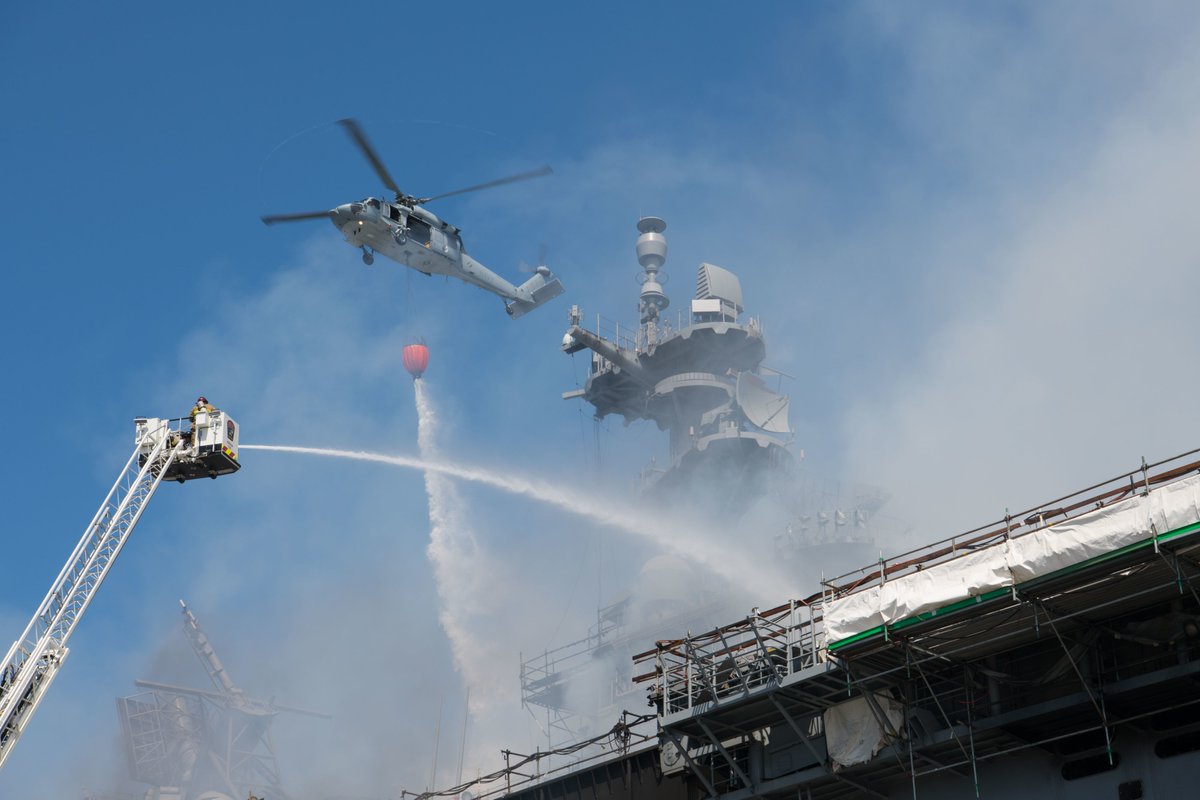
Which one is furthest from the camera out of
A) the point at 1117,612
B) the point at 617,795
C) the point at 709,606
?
the point at 709,606

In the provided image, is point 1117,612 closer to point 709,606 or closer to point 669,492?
point 709,606

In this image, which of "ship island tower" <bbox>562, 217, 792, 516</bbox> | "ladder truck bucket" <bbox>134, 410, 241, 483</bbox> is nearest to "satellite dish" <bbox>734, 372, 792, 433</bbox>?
"ship island tower" <bbox>562, 217, 792, 516</bbox>

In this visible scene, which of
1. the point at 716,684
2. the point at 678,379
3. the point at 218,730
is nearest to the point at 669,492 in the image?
the point at 678,379

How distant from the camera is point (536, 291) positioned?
270 ft

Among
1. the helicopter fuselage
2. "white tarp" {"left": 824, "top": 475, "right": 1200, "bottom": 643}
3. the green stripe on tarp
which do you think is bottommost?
the green stripe on tarp

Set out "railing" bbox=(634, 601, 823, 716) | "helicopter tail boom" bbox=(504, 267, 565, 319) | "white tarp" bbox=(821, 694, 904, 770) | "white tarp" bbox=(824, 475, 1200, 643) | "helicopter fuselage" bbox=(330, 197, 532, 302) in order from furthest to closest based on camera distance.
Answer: "helicopter tail boom" bbox=(504, 267, 565, 319), "helicopter fuselage" bbox=(330, 197, 532, 302), "railing" bbox=(634, 601, 823, 716), "white tarp" bbox=(821, 694, 904, 770), "white tarp" bbox=(824, 475, 1200, 643)

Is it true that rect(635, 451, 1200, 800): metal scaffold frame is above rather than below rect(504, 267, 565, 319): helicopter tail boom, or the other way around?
below

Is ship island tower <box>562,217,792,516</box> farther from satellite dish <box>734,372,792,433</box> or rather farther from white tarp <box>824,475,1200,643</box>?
white tarp <box>824,475,1200,643</box>

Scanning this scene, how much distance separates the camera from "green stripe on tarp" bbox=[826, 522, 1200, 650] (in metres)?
26.8

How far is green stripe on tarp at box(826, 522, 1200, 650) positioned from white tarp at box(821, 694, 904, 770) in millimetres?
2772

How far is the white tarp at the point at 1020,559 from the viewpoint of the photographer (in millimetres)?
27000

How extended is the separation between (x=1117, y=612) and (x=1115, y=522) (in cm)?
330

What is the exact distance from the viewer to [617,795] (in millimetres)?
40219

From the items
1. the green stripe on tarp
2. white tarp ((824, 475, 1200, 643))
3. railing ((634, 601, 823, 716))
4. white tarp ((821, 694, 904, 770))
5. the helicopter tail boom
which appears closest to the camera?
the green stripe on tarp
